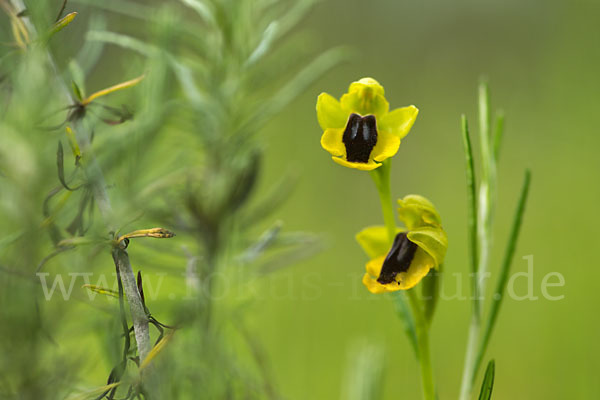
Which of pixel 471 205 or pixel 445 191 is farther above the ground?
pixel 445 191

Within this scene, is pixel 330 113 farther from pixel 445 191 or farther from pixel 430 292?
pixel 445 191

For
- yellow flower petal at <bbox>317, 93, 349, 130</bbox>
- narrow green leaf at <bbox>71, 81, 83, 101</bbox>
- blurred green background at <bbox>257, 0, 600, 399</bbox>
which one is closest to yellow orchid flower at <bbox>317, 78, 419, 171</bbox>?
yellow flower petal at <bbox>317, 93, 349, 130</bbox>

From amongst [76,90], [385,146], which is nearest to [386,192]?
[385,146]

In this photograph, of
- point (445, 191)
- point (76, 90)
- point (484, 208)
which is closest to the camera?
point (76, 90)

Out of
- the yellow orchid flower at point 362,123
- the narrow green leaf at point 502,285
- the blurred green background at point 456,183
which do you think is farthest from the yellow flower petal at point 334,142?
the blurred green background at point 456,183

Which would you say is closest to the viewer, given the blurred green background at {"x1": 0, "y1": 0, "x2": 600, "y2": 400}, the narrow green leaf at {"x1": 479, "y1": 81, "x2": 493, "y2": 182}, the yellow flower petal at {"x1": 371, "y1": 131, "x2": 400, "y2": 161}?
the yellow flower petal at {"x1": 371, "y1": 131, "x2": 400, "y2": 161}

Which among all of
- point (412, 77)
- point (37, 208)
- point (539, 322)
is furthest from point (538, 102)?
point (37, 208)

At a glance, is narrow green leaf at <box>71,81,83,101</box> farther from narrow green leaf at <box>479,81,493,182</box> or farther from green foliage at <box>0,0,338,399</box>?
narrow green leaf at <box>479,81,493,182</box>
